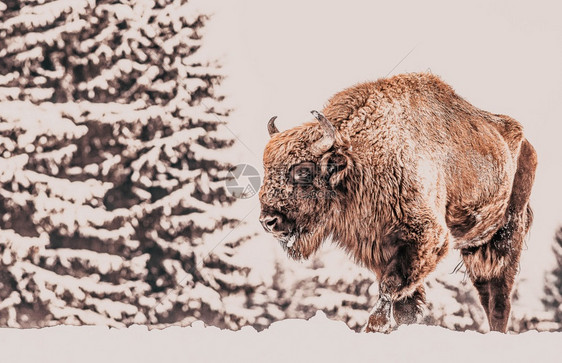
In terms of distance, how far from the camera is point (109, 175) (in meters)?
13.5

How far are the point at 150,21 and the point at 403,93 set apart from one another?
9028 mm

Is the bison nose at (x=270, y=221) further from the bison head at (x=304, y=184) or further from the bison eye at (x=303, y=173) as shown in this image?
the bison eye at (x=303, y=173)

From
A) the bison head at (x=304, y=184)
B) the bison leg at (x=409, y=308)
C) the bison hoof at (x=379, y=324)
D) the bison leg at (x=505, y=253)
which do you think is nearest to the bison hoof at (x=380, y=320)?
the bison hoof at (x=379, y=324)

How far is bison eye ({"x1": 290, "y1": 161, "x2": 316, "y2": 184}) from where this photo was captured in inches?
223

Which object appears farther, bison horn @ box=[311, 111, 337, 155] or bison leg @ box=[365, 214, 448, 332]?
bison horn @ box=[311, 111, 337, 155]

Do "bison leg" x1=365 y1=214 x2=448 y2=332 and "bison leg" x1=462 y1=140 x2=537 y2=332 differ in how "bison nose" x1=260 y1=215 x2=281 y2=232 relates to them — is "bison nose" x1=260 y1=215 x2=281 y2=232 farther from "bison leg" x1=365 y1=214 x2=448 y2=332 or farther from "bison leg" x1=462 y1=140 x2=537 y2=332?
"bison leg" x1=462 y1=140 x2=537 y2=332

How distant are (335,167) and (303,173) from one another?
0.93 ft

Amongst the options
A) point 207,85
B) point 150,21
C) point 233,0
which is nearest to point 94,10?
point 150,21

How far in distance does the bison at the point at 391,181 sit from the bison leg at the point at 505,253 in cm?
39

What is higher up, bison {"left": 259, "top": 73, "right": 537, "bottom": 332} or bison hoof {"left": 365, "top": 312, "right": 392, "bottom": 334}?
bison {"left": 259, "top": 73, "right": 537, "bottom": 332}

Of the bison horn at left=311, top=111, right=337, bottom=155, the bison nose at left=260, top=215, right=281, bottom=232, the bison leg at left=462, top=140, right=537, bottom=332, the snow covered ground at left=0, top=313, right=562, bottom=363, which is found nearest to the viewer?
the snow covered ground at left=0, top=313, right=562, bottom=363

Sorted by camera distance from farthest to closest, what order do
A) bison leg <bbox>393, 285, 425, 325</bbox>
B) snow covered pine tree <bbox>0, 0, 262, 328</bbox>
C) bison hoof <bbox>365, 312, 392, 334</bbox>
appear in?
1. snow covered pine tree <bbox>0, 0, 262, 328</bbox>
2. bison leg <bbox>393, 285, 425, 325</bbox>
3. bison hoof <bbox>365, 312, 392, 334</bbox>

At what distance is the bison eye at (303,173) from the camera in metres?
5.67

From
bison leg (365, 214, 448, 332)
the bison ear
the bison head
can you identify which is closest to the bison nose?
the bison head
